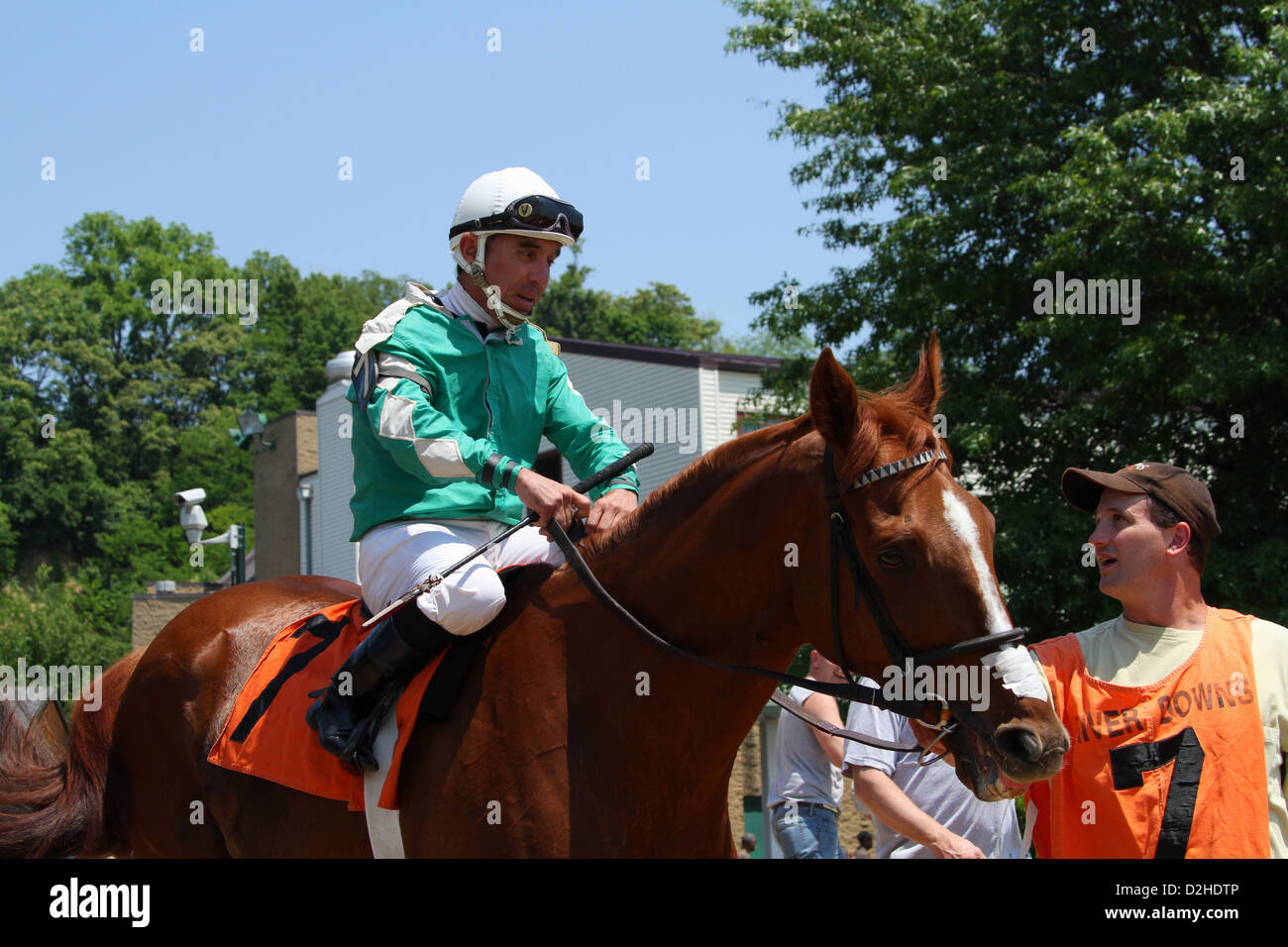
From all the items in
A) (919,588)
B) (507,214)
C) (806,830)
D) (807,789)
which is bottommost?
(806,830)

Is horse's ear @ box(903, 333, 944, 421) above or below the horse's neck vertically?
above

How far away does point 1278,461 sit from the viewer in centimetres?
1396

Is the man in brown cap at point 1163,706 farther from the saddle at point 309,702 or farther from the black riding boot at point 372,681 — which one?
the black riding boot at point 372,681

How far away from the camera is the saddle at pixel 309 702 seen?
3500mm

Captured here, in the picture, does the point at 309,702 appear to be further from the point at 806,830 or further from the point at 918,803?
the point at 806,830

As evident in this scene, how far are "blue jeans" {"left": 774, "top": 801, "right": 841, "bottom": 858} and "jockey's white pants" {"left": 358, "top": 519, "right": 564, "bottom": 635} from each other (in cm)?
285

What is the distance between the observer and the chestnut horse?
3.03m

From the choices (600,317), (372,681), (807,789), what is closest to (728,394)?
(807,789)

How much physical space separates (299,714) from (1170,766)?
8.45 ft

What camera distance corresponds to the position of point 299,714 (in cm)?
383

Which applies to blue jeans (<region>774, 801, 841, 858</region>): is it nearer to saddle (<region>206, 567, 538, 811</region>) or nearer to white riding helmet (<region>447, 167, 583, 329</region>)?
saddle (<region>206, 567, 538, 811</region>)

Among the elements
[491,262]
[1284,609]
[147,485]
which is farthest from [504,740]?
[147,485]
